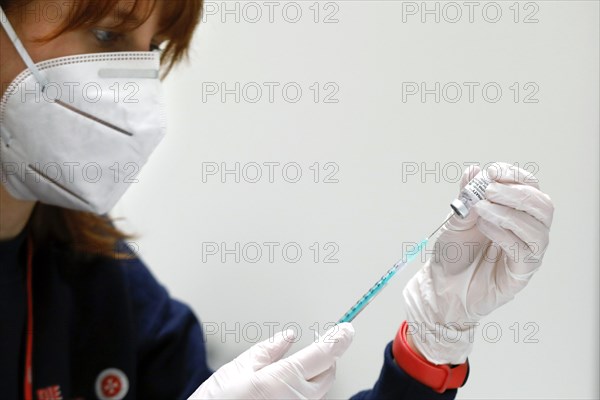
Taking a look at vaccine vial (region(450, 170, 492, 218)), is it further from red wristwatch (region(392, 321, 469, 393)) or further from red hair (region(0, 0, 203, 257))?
red hair (region(0, 0, 203, 257))

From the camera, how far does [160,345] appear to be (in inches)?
54.5

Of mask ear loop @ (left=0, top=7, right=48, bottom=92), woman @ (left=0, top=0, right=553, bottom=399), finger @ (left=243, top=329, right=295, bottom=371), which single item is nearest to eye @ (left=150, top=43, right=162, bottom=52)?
woman @ (left=0, top=0, right=553, bottom=399)

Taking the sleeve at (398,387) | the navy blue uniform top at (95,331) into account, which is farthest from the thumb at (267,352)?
the navy blue uniform top at (95,331)

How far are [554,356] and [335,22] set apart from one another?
2.10ft

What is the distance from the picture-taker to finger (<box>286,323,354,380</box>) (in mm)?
874

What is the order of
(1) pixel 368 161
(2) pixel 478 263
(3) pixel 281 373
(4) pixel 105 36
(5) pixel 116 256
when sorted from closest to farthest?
(3) pixel 281 373 < (2) pixel 478 263 < (4) pixel 105 36 < (1) pixel 368 161 < (5) pixel 116 256

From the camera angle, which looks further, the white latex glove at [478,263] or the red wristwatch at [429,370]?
the red wristwatch at [429,370]

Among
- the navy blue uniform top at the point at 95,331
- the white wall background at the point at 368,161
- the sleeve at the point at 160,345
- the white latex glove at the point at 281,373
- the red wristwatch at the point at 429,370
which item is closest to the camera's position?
the white latex glove at the point at 281,373

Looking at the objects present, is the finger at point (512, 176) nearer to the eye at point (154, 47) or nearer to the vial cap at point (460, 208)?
the vial cap at point (460, 208)

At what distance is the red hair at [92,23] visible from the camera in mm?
1057

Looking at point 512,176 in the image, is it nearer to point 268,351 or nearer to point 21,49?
point 268,351

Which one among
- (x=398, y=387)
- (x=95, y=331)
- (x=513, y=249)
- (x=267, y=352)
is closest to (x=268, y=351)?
(x=267, y=352)

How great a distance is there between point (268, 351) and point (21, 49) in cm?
55

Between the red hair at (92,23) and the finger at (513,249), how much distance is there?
557 mm
